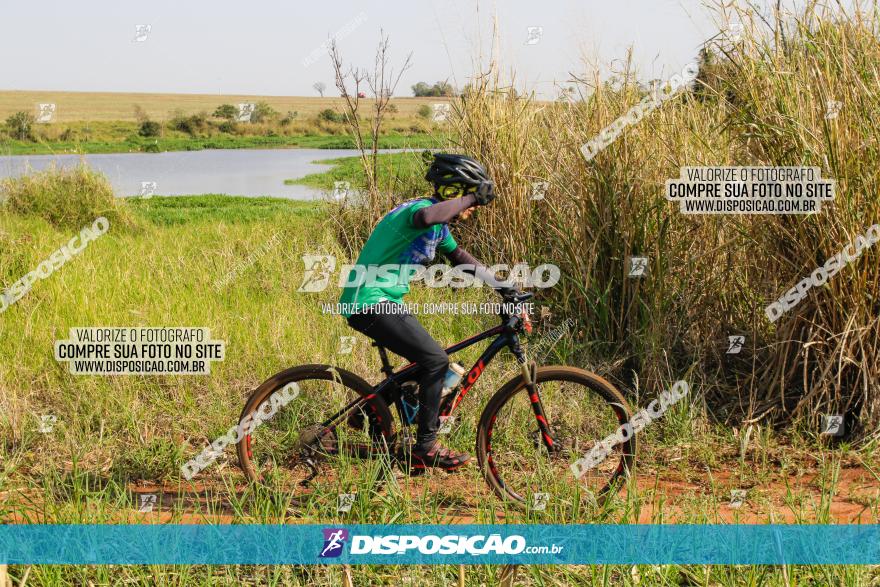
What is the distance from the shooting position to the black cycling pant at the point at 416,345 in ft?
13.9

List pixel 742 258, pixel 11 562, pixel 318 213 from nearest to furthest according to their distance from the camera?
pixel 11 562 < pixel 742 258 < pixel 318 213

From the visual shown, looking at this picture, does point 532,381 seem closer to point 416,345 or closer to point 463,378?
point 463,378

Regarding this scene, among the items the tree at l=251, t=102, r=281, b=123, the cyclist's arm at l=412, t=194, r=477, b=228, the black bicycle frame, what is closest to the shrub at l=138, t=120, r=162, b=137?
the tree at l=251, t=102, r=281, b=123

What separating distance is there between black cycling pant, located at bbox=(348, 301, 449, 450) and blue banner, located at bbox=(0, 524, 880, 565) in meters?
0.78

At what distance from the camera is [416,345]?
426 centimetres

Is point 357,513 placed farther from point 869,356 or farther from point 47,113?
point 47,113

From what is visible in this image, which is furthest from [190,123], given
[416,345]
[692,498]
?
[692,498]

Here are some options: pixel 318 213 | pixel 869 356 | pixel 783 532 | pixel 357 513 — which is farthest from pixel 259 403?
pixel 318 213

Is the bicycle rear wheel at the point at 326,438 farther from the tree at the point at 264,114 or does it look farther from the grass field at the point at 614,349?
the tree at the point at 264,114

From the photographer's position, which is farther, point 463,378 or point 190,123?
point 190,123

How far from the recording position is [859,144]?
5.01 m

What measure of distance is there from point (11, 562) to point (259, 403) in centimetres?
141

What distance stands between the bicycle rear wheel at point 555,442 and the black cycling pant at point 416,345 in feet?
0.97

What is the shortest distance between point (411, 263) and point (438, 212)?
0.46m
